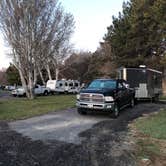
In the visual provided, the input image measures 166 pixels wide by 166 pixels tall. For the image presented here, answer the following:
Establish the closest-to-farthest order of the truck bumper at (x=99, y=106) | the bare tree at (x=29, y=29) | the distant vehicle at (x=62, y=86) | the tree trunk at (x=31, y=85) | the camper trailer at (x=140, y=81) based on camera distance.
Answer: the truck bumper at (x=99, y=106) < the camper trailer at (x=140, y=81) < the bare tree at (x=29, y=29) < the tree trunk at (x=31, y=85) < the distant vehicle at (x=62, y=86)

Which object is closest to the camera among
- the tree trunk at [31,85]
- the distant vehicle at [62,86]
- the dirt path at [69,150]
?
the dirt path at [69,150]

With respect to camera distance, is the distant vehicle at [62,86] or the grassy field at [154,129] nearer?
the grassy field at [154,129]

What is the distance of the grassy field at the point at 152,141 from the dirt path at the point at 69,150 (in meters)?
0.36

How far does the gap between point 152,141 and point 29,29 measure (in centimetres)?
2302

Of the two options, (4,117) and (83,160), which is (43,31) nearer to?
(4,117)

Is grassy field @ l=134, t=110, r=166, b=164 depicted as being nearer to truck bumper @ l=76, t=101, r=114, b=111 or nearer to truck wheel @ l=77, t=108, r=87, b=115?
truck bumper @ l=76, t=101, r=114, b=111

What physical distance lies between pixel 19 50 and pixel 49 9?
188 inches

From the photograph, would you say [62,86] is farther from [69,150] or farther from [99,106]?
[69,150]

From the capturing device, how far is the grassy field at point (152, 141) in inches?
348

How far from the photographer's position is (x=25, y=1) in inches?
1244

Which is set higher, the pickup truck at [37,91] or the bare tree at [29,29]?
the bare tree at [29,29]

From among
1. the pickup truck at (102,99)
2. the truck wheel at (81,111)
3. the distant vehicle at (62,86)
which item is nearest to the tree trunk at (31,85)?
the pickup truck at (102,99)

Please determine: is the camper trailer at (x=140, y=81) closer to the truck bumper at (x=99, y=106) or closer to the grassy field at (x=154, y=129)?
the truck bumper at (x=99, y=106)

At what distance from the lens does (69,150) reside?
9328mm
